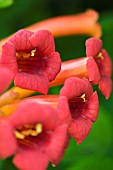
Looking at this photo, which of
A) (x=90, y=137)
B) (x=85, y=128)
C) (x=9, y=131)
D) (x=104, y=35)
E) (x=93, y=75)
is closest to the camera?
(x=9, y=131)

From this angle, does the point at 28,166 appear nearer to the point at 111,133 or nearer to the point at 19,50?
the point at 19,50

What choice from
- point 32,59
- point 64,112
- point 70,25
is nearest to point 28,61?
point 32,59

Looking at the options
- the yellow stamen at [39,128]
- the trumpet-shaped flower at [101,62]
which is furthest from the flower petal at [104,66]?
the yellow stamen at [39,128]

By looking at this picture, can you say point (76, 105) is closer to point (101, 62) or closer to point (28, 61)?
point (28, 61)

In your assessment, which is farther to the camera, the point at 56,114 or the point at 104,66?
the point at 104,66

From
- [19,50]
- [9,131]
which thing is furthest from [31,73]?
[9,131]

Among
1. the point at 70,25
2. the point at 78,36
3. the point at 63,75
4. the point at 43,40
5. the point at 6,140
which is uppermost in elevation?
the point at 43,40

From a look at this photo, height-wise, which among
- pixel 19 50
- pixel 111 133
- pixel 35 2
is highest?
pixel 19 50
